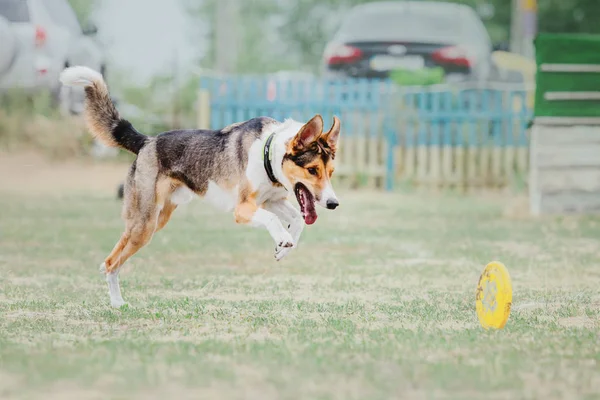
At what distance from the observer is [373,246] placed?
10.6 metres

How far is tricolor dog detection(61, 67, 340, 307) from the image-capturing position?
6527 millimetres

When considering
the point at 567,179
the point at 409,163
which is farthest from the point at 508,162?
the point at 567,179

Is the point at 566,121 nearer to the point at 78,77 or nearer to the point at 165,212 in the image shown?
the point at 165,212

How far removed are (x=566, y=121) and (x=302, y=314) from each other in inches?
291

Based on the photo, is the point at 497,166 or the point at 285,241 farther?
the point at 497,166

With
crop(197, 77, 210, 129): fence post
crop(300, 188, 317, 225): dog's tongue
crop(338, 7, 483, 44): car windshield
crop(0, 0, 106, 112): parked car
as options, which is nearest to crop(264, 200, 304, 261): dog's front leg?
crop(300, 188, 317, 225): dog's tongue

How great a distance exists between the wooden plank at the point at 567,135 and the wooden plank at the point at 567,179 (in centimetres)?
33

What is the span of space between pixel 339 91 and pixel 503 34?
15224 millimetres

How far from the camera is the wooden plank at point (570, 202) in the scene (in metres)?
13.1

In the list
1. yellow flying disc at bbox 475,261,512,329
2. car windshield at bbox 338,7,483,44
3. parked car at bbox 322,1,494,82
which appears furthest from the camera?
car windshield at bbox 338,7,483,44

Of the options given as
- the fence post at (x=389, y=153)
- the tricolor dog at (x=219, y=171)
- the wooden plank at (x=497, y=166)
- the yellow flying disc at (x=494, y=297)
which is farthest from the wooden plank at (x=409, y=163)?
the yellow flying disc at (x=494, y=297)

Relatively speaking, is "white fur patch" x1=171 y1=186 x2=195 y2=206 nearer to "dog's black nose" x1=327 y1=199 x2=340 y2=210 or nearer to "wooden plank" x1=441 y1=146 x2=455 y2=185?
"dog's black nose" x1=327 y1=199 x2=340 y2=210

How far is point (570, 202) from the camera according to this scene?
43.3ft

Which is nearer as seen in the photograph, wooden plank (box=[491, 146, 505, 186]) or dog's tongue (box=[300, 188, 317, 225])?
dog's tongue (box=[300, 188, 317, 225])
